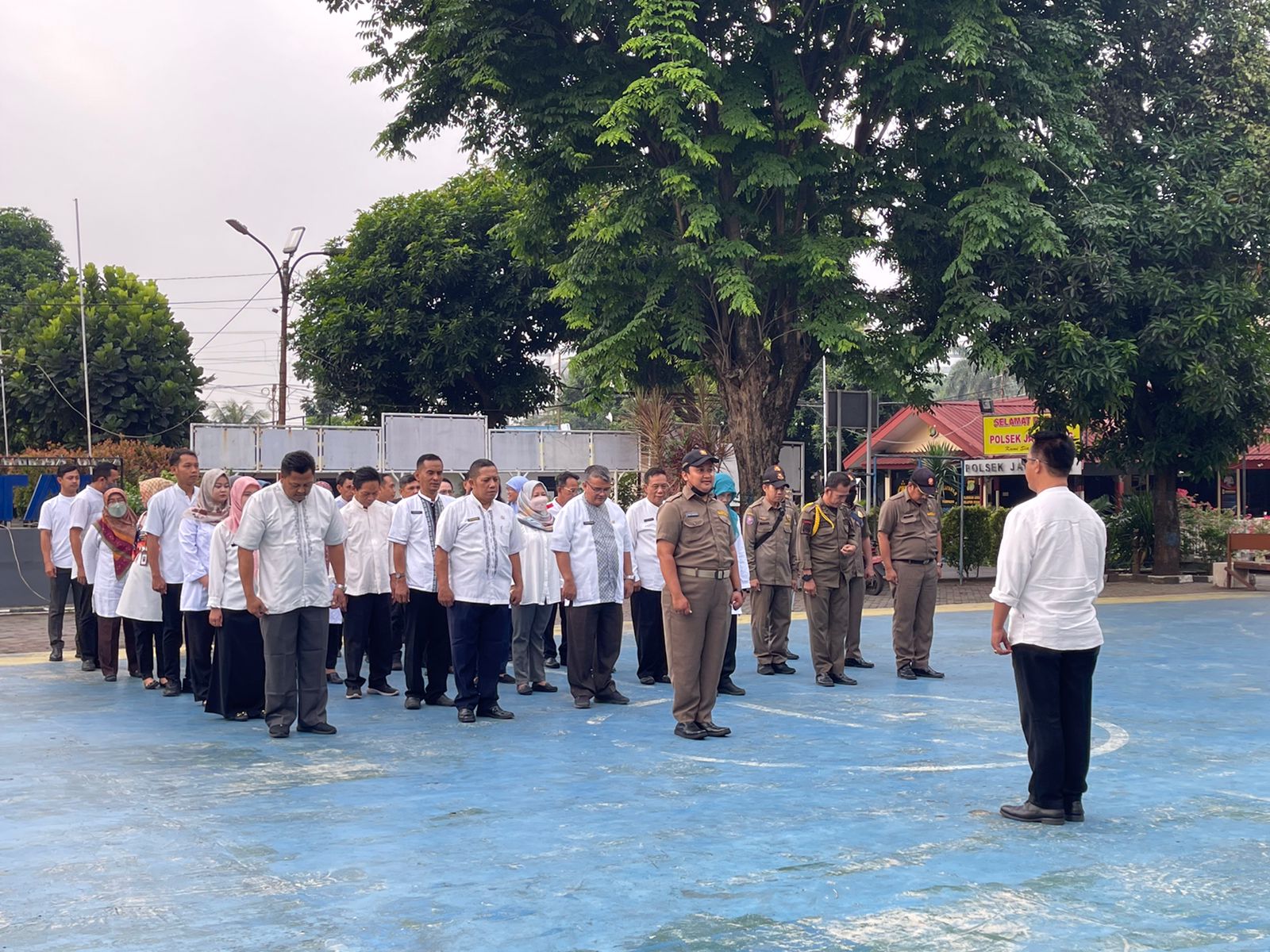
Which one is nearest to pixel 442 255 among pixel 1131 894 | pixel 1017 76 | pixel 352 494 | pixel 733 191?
pixel 733 191

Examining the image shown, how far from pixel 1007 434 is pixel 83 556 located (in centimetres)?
1675

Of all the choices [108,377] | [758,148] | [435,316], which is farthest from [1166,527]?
[108,377]

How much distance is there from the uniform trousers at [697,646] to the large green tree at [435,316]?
84.7ft

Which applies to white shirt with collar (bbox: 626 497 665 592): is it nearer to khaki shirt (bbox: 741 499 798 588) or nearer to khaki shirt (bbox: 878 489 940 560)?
khaki shirt (bbox: 741 499 798 588)

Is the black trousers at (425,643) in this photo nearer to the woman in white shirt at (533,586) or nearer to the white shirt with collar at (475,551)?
the white shirt with collar at (475,551)

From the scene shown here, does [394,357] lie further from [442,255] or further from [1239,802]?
[1239,802]

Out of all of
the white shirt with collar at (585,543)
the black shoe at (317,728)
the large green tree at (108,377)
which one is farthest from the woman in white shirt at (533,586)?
the large green tree at (108,377)

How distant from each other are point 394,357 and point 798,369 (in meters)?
18.1

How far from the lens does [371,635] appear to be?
10836 millimetres

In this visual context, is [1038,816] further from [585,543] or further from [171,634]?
[171,634]

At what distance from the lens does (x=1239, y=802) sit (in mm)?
6559

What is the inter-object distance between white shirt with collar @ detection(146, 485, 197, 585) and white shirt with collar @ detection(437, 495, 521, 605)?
96.0 inches

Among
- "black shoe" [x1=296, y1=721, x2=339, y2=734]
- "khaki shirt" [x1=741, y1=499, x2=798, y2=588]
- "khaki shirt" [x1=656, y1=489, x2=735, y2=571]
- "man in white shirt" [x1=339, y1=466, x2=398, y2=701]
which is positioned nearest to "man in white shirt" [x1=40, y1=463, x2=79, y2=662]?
"man in white shirt" [x1=339, y1=466, x2=398, y2=701]

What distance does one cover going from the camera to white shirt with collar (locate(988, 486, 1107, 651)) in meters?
6.27
